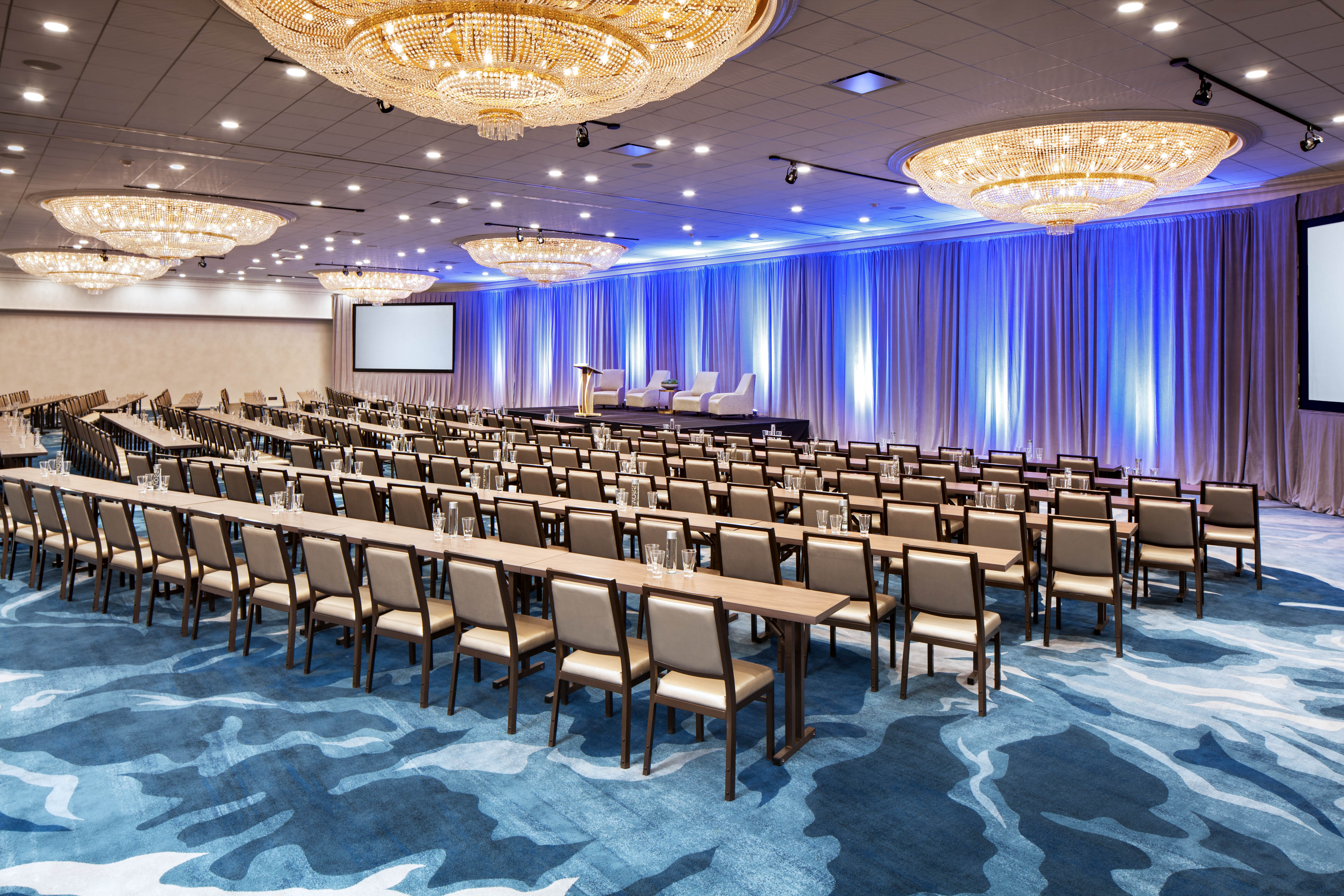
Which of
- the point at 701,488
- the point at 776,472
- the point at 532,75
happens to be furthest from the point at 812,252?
the point at 532,75

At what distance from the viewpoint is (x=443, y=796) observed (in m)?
3.85

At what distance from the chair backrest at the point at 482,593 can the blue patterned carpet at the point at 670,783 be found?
0.55 metres

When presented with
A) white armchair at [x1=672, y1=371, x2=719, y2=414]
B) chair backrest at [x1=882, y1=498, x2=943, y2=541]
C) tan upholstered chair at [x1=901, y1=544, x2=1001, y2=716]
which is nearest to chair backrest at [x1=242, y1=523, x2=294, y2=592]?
tan upholstered chair at [x1=901, y1=544, x2=1001, y2=716]

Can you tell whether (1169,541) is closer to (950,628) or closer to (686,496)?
(950,628)

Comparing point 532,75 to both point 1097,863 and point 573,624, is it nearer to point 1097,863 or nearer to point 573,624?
point 573,624

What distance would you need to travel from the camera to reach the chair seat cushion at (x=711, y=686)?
393 cm

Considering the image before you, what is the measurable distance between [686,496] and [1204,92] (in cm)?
540

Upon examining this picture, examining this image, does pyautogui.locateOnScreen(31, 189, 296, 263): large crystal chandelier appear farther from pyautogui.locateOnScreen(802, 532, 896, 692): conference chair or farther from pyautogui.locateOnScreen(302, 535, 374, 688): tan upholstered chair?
pyautogui.locateOnScreen(802, 532, 896, 692): conference chair

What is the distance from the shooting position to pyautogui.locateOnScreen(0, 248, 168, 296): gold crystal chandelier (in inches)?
625

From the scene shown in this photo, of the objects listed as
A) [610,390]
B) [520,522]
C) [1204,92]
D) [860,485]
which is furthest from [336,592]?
[610,390]

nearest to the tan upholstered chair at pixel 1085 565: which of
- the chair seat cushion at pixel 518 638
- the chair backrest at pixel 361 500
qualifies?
the chair seat cushion at pixel 518 638

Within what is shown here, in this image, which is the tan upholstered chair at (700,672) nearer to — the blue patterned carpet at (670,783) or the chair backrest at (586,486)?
the blue patterned carpet at (670,783)

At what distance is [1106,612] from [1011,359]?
30.9 ft

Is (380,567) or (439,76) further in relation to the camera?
(380,567)
